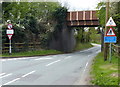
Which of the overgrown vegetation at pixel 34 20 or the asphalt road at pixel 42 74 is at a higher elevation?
the overgrown vegetation at pixel 34 20

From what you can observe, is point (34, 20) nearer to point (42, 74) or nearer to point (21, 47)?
point (21, 47)

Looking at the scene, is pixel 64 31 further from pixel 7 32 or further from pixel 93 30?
pixel 93 30

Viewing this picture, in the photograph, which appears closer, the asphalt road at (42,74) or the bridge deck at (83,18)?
the asphalt road at (42,74)

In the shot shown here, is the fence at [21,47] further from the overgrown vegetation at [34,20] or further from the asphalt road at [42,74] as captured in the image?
the asphalt road at [42,74]

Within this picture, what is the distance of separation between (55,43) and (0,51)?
14.8m

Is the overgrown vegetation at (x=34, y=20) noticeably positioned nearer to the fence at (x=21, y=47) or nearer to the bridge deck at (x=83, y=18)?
the fence at (x=21, y=47)

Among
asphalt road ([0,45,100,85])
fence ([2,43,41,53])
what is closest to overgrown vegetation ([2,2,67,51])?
fence ([2,43,41,53])

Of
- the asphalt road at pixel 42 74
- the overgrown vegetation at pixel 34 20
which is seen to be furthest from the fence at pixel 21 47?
the asphalt road at pixel 42 74

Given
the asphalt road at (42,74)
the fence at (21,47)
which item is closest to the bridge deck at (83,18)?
the fence at (21,47)

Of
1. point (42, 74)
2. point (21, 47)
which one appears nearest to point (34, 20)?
point (21, 47)

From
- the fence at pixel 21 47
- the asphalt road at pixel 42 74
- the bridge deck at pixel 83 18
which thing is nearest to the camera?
the asphalt road at pixel 42 74

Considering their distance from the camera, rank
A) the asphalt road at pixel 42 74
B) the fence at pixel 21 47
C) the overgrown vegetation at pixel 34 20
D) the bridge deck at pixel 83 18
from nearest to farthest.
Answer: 1. the asphalt road at pixel 42 74
2. the fence at pixel 21 47
3. the overgrown vegetation at pixel 34 20
4. the bridge deck at pixel 83 18

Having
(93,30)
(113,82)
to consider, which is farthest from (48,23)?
(93,30)

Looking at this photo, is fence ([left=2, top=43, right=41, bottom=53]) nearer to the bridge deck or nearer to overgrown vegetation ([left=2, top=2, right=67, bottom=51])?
overgrown vegetation ([left=2, top=2, right=67, bottom=51])
